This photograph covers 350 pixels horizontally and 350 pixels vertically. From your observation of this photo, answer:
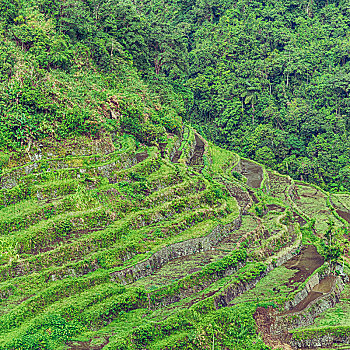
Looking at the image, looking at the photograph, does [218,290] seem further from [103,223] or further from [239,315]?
[103,223]

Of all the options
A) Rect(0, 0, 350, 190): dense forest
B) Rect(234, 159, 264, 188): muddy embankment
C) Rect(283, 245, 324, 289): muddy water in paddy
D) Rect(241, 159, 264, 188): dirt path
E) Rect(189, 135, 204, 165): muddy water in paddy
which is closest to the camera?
Rect(283, 245, 324, 289): muddy water in paddy

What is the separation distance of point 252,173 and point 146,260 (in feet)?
75.5

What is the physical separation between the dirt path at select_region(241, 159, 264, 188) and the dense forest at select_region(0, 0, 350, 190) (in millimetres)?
3920

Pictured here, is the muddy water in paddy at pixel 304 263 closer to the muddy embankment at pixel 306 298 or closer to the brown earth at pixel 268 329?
the muddy embankment at pixel 306 298

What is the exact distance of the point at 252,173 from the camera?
45.7 metres

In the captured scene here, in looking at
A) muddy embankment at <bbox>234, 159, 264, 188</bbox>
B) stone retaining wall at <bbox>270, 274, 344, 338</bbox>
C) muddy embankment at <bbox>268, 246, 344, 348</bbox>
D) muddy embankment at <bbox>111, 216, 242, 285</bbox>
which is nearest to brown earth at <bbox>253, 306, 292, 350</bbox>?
muddy embankment at <bbox>268, 246, 344, 348</bbox>

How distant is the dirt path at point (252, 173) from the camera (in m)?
42.3

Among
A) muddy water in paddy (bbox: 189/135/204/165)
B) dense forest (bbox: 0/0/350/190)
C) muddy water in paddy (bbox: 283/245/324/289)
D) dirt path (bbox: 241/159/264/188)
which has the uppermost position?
dense forest (bbox: 0/0/350/190)

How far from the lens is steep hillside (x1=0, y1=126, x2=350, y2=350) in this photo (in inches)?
820

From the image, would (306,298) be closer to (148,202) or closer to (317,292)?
(317,292)

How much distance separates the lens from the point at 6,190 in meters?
26.3

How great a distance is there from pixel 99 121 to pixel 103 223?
10.2m

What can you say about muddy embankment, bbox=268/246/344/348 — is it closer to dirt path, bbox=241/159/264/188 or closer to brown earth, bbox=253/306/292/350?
brown earth, bbox=253/306/292/350

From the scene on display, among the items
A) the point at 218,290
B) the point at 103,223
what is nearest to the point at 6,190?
the point at 103,223
